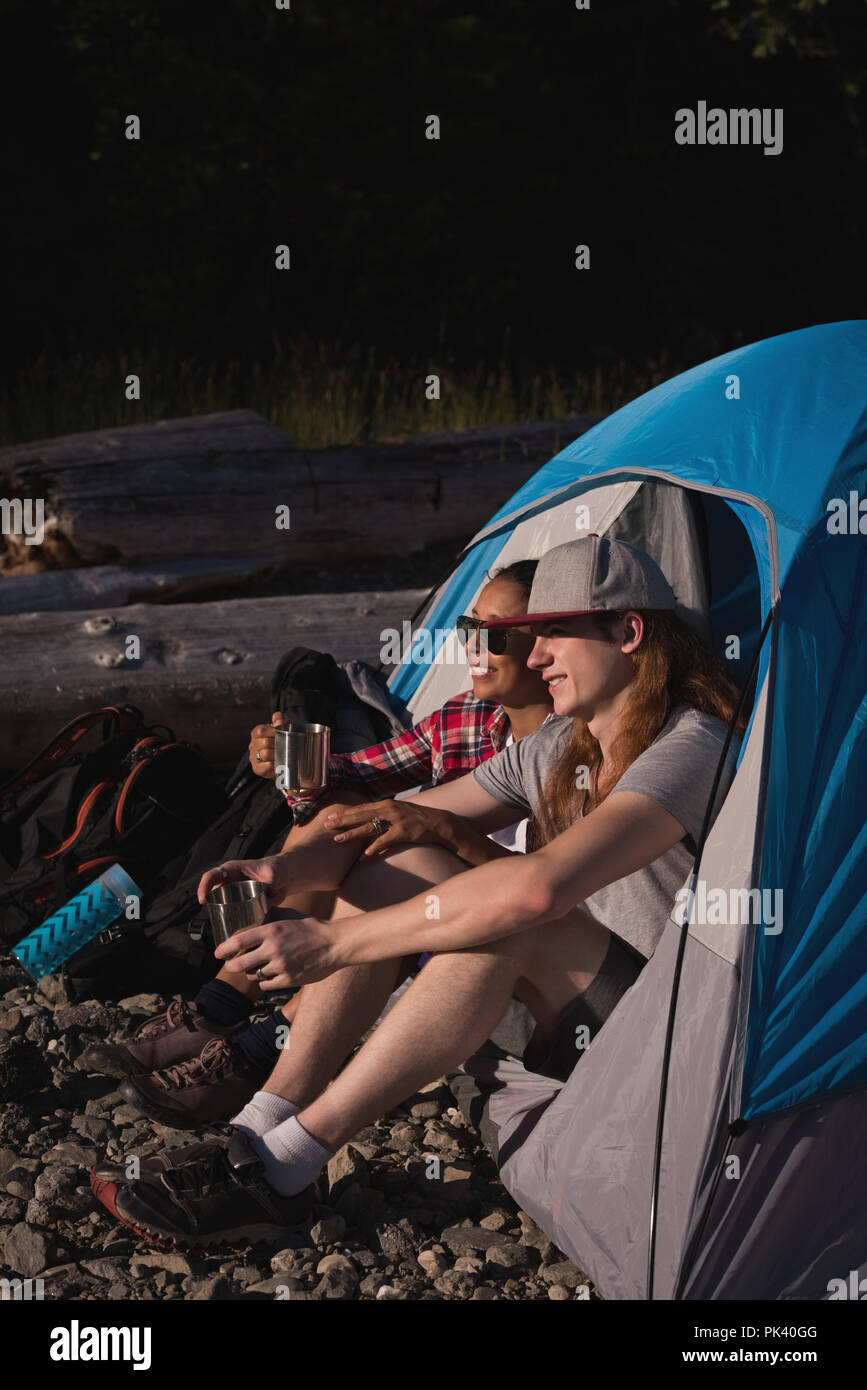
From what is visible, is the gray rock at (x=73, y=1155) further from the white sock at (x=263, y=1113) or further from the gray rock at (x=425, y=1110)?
the gray rock at (x=425, y=1110)

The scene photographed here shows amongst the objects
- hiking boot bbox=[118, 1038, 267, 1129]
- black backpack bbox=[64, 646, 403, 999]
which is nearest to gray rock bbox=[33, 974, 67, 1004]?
black backpack bbox=[64, 646, 403, 999]

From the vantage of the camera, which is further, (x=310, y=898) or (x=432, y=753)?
(x=432, y=753)

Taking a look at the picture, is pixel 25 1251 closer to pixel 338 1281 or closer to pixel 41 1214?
pixel 41 1214

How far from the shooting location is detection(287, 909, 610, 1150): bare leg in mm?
2809

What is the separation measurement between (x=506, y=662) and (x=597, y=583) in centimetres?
73

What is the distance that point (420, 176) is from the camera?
54.4ft

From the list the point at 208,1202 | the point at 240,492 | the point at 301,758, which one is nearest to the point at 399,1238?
the point at 208,1202

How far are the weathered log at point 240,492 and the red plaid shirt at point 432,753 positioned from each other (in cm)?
371

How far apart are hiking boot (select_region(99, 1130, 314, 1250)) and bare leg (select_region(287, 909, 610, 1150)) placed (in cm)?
15

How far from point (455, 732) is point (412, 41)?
14433 mm

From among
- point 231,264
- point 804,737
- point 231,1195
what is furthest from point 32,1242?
point 231,264

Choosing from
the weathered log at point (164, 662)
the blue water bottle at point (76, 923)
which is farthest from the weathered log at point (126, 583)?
the blue water bottle at point (76, 923)
